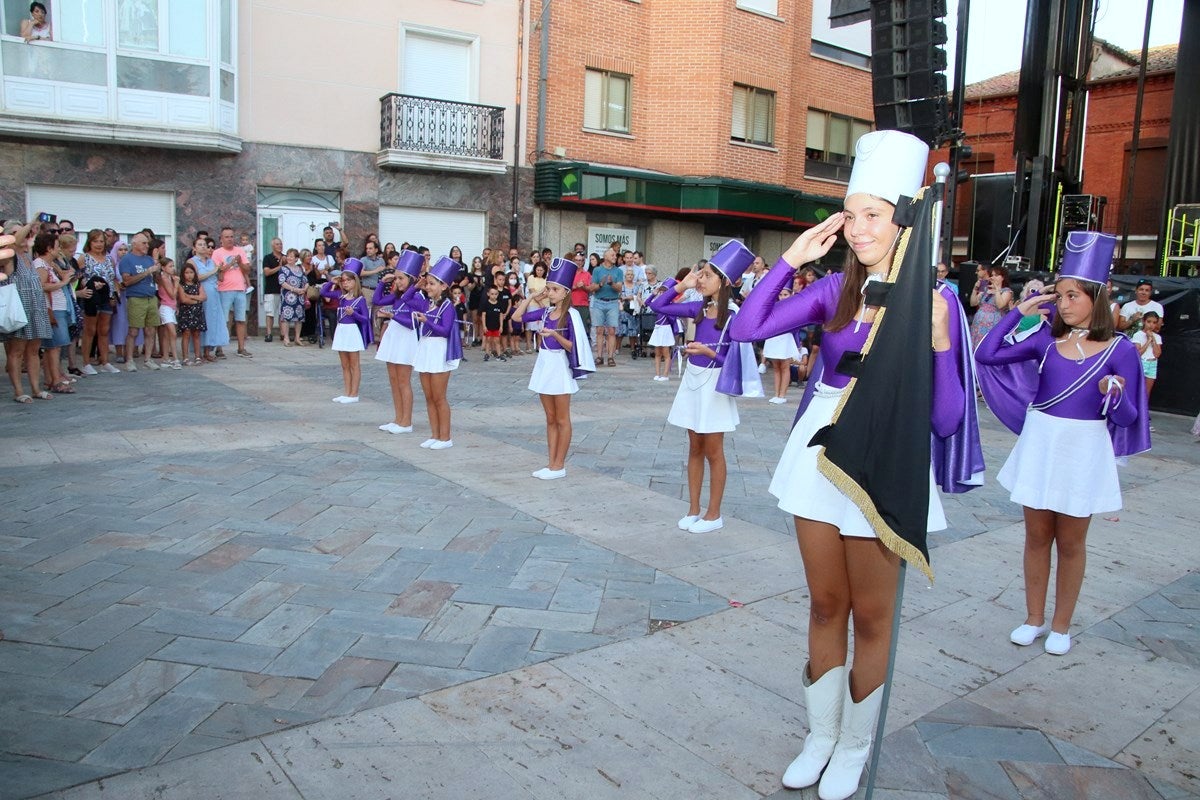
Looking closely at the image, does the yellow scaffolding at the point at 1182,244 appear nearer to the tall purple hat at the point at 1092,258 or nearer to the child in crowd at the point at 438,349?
the child in crowd at the point at 438,349

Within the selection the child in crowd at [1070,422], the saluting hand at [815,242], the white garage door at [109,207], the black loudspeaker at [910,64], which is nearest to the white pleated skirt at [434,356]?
the black loudspeaker at [910,64]

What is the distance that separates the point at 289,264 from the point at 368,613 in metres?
13.2

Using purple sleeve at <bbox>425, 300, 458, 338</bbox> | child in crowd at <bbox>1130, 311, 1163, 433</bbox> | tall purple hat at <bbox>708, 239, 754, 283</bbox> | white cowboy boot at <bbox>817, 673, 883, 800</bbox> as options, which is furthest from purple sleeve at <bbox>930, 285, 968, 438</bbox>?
child in crowd at <bbox>1130, 311, 1163, 433</bbox>

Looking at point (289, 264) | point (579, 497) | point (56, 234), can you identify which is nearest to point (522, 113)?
point (289, 264)

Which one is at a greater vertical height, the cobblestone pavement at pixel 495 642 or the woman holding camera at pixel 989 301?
the woman holding camera at pixel 989 301

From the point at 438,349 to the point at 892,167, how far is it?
608 centimetres

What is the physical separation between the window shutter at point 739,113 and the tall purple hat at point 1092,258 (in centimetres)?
1962

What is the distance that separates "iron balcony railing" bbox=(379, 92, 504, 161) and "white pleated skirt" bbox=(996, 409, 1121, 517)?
16996mm

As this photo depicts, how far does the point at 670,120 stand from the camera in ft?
75.0

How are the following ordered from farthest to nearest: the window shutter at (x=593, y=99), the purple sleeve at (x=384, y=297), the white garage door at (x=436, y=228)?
the window shutter at (x=593, y=99) < the white garage door at (x=436, y=228) < the purple sleeve at (x=384, y=297)

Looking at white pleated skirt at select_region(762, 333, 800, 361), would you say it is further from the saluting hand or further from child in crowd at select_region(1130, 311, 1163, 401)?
the saluting hand

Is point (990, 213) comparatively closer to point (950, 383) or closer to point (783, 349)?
point (783, 349)

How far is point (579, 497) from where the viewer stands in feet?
22.9

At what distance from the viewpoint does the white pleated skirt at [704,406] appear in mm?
6148
